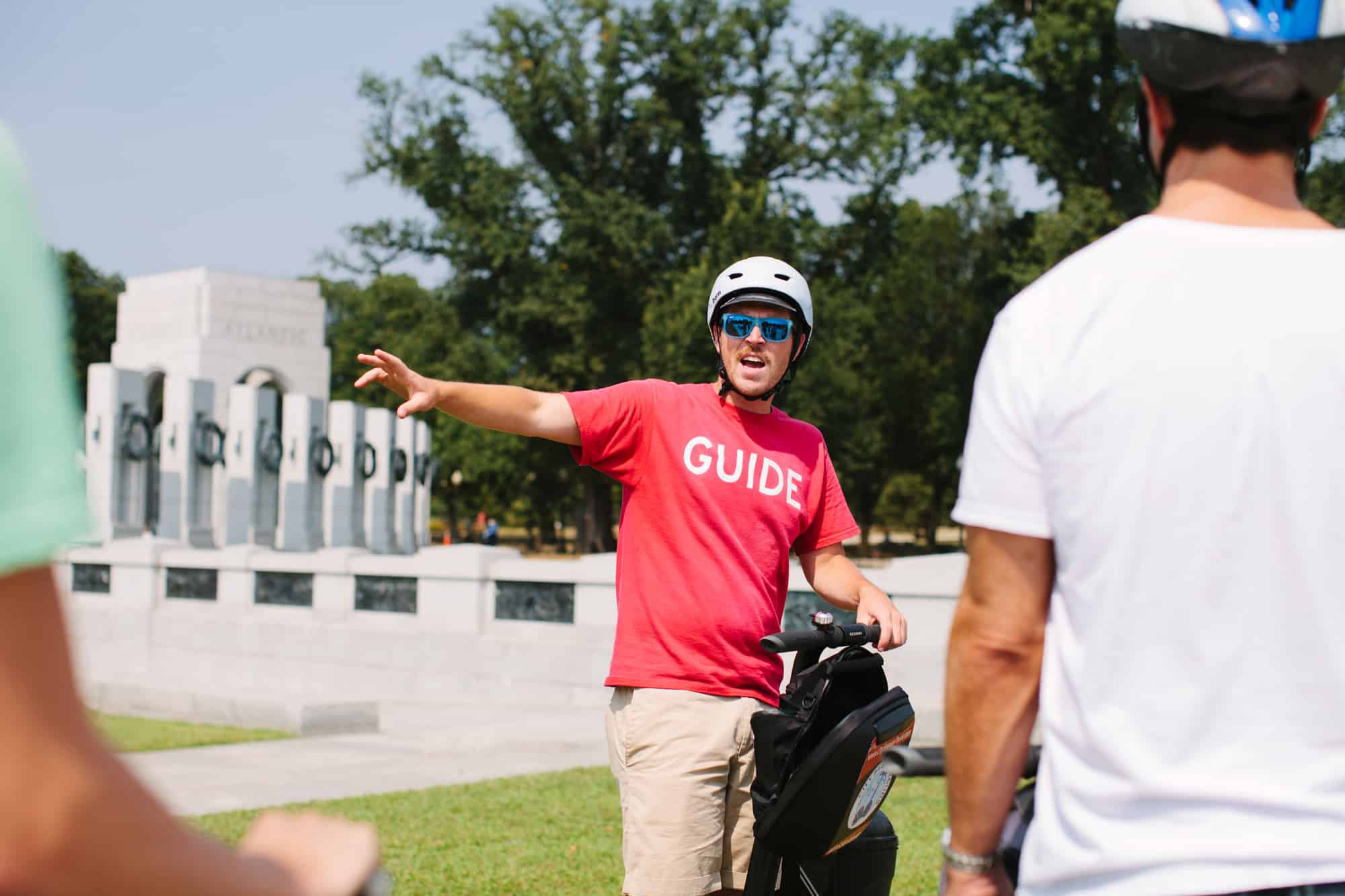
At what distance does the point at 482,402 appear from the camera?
11.0 feet

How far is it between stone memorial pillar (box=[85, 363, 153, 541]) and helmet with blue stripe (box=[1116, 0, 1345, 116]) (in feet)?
84.6

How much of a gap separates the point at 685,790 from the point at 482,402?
111 cm

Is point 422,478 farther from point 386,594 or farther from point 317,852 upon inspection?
point 317,852

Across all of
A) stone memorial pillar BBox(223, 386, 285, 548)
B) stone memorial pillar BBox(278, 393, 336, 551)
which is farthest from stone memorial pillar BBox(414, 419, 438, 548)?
stone memorial pillar BBox(223, 386, 285, 548)

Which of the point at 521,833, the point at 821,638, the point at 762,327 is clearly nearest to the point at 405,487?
the point at 521,833

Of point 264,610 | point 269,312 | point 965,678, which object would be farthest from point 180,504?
point 965,678

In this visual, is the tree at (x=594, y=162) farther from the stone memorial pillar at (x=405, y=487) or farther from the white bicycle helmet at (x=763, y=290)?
the white bicycle helmet at (x=763, y=290)

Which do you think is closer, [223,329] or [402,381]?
[402,381]

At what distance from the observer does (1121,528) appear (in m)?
1.65

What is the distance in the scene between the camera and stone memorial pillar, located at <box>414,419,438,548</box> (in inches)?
1323

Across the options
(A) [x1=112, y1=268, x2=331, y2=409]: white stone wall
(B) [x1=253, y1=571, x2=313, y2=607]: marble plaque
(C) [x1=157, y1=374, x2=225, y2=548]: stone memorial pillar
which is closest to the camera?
(B) [x1=253, y1=571, x2=313, y2=607]: marble plaque

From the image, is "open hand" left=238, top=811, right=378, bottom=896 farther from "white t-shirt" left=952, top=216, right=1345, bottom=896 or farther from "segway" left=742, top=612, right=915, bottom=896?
"segway" left=742, top=612, right=915, bottom=896

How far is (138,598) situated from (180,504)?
7951 mm

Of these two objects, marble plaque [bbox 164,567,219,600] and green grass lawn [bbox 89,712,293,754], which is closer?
green grass lawn [bbox 89,712,293,754]
